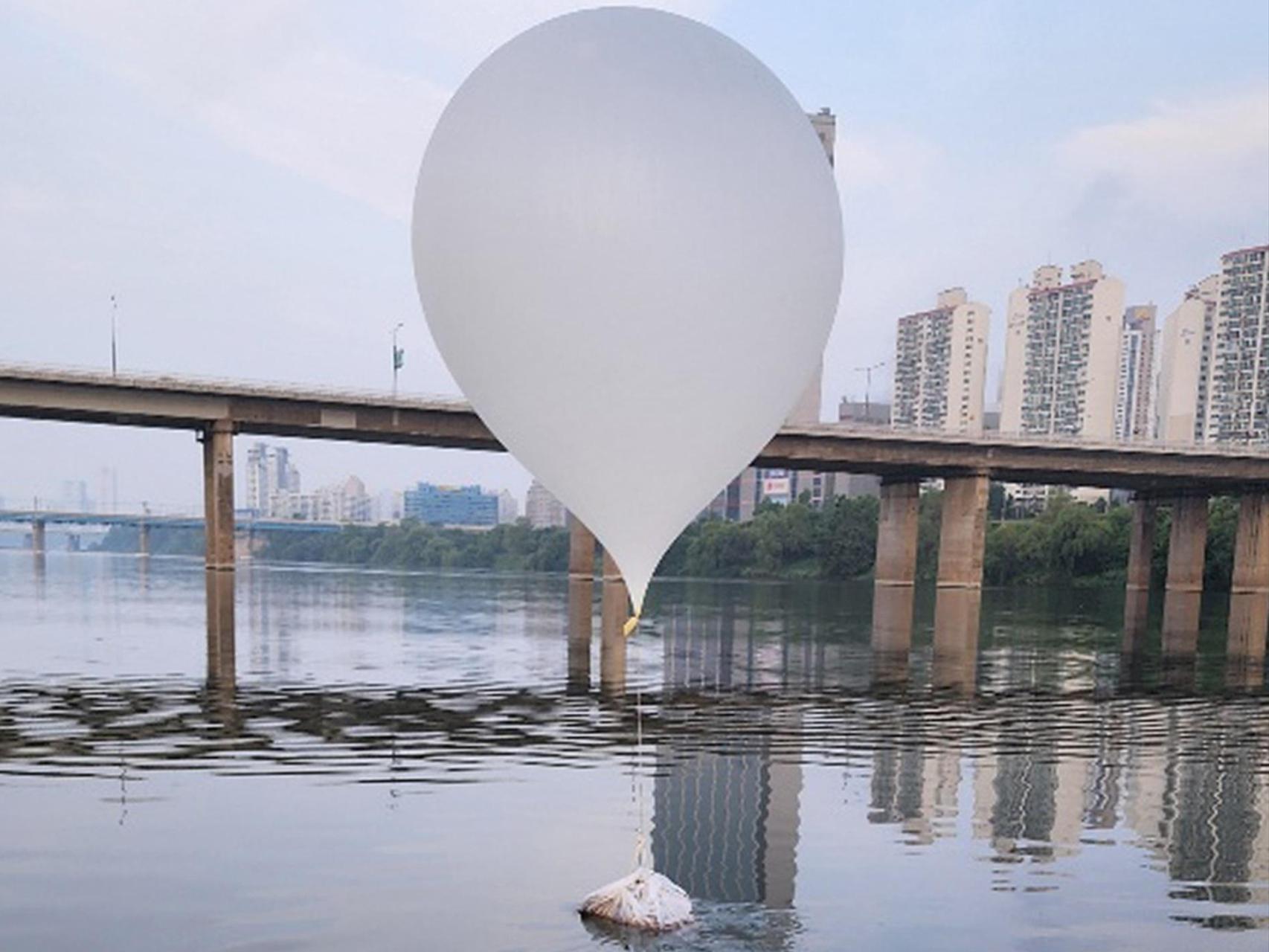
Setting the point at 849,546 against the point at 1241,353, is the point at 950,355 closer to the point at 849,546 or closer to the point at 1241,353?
the point at 1241,353

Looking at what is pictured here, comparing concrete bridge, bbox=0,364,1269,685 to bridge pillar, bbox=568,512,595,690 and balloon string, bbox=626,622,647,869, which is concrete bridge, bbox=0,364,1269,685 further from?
balloon string, bbox=626,622,647,869

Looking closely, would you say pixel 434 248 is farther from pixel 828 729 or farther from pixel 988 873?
pixel 828 729

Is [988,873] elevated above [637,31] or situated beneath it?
situated beneath

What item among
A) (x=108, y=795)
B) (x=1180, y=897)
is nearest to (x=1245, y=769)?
(x=1180, y=897)

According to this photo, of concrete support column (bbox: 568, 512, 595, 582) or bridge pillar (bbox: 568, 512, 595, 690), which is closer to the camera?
bridge pillar (bbox: 568, 512, 595, 690)

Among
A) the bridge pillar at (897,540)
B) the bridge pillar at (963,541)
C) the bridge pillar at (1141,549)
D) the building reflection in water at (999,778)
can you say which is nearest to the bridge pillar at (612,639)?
the building reflection in water at (999,778)

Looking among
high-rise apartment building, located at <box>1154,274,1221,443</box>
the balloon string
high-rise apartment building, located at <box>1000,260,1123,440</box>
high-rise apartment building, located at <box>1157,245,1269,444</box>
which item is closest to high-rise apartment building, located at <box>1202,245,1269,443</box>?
high-rise apartment building, located at <box>1157,245,1269,444</box>

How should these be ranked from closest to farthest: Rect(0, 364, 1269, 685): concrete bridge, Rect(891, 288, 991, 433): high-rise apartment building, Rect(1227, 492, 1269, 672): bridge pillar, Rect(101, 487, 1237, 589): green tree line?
Rect(0, 364, 1269, 685): concrete bridge < Rect(1227, 492, 1269, 672): bridge pillar < Rect(101, 487, 1237, 589): green tree line < Rect(891, 288, 991, 433): high-rise apartment building

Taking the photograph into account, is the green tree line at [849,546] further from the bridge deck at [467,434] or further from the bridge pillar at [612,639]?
the bridge pillar at [612,639]
